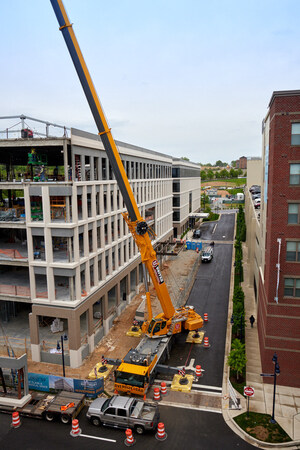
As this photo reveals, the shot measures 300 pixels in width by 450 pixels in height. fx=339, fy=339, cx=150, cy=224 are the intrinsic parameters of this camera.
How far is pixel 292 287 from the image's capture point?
24188mm

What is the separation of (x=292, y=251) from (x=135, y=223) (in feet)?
38.6

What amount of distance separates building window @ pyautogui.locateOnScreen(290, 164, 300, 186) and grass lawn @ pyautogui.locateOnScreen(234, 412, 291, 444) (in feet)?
50.3

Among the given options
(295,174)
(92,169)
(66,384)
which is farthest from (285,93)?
(66,384)

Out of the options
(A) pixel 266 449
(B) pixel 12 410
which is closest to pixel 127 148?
(B) pixel 12 410

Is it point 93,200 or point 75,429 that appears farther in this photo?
point 93,200

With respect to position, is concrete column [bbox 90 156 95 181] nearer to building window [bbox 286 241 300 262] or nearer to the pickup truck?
building window [bbox 286 241 300 262]

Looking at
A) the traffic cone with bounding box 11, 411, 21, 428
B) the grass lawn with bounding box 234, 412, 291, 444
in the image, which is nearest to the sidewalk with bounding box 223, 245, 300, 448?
the grass lawn with bounding box 234, 412, 291, 444

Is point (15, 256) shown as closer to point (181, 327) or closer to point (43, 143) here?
point (43, 143)

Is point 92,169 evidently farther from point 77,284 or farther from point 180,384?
point 180,384

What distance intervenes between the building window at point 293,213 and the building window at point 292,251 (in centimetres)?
155

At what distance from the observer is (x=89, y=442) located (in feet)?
63.9

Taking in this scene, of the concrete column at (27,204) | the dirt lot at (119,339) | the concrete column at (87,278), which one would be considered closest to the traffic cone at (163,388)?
the dirt lot at (119,339)

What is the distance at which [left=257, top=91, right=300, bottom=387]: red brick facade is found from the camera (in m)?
23.3

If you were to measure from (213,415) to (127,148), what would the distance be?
96.0 ft
